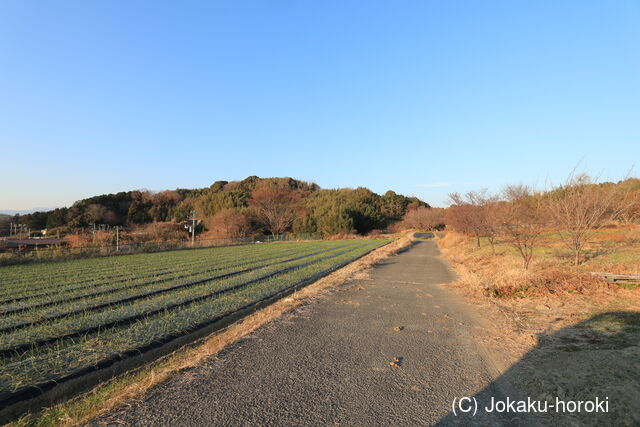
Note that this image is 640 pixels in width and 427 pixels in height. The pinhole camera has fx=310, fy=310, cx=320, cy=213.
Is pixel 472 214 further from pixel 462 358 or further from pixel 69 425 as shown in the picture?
pixel 69 425

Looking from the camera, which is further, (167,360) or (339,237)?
(339,237)

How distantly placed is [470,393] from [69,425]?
4.10 meters

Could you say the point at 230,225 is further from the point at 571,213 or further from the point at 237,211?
the point at 571,213

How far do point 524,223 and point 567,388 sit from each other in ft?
36.5

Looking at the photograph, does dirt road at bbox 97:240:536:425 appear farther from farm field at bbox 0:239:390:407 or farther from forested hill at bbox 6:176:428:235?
forested hill at bbox 6:176:428:235

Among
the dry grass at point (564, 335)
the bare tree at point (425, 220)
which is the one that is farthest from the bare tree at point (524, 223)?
the bare tree at point (425, 220)

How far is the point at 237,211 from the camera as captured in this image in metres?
59.6

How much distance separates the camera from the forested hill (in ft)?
192

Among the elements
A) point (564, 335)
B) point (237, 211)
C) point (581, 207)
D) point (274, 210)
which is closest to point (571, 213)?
point (581, 207)

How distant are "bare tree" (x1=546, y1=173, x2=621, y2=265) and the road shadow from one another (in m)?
8.06

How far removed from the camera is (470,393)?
3564mm

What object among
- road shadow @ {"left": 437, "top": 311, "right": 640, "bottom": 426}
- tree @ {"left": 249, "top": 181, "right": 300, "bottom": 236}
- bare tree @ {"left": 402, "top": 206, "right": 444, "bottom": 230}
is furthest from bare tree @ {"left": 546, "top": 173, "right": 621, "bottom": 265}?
bare tree @ {"left": 402, "top": 206, "right": 444, "bottom": 230}

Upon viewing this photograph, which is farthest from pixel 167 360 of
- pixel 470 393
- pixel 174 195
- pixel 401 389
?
pixel 174 195

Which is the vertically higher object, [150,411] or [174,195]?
[174,195]
